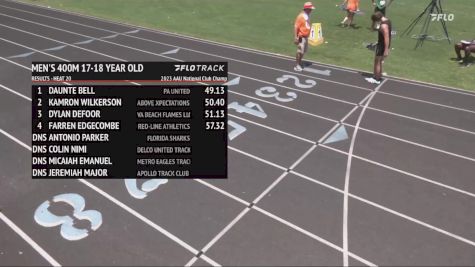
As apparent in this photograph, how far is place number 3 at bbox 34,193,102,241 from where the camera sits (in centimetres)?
622

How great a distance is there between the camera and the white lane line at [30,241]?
5679mm

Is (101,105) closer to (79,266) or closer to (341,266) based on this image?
(79,266)

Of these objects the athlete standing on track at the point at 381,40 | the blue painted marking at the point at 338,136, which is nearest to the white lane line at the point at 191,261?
the blue painted marking at the point at 338,136

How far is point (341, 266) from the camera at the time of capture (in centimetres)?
557

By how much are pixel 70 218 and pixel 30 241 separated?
699 millimetres

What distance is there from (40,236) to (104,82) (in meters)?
6.98

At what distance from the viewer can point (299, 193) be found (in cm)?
A: 722

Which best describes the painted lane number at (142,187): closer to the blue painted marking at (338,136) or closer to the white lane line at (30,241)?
the white lane line at (30,241)

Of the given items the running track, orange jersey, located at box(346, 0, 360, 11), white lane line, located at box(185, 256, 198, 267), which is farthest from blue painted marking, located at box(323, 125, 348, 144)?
orange jersey, located at box(346, 0, 360, 11)

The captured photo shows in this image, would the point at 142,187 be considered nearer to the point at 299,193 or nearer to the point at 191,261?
the point at 191,261

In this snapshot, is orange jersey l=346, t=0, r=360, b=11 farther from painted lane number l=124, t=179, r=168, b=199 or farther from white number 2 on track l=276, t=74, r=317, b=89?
painted lane number l=124, t=179, r=168, b=199
